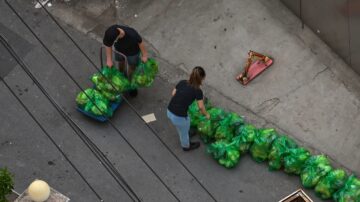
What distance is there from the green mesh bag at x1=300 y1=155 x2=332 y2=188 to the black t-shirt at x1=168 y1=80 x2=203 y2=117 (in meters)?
1.79

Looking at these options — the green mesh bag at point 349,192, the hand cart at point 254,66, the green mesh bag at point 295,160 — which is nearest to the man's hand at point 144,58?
the hand cart at point 254,66

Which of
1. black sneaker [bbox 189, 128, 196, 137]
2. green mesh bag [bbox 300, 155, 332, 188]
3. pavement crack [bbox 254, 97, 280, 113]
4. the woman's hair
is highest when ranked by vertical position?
the woman's hair

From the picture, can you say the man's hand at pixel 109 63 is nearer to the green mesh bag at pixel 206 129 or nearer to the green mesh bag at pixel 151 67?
the green mesh bag at pixel 151 67

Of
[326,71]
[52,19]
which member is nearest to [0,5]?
[52,19]

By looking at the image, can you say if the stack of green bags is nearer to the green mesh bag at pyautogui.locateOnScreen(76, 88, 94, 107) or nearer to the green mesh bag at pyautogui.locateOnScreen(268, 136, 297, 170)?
the green mesh bag at pyautogui.locateOnScreen(76, 88, 94, 107)

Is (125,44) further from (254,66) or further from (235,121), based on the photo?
(254,66)

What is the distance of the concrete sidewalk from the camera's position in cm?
1280

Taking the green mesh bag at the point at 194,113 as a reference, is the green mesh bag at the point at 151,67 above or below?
above

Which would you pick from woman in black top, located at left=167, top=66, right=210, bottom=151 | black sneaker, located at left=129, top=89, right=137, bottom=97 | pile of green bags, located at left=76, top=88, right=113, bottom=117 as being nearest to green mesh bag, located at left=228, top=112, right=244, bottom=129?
woman in black top, located at left=167, top=66, right=210, bottom=151

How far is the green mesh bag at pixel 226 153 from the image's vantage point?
12258mm

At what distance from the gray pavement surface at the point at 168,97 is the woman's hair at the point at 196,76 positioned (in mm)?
1395

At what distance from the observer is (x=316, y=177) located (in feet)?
39.2

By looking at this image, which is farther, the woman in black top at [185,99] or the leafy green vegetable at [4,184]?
the woman in black top at [185,99]

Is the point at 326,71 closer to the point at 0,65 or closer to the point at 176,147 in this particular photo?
the point at 176,147
